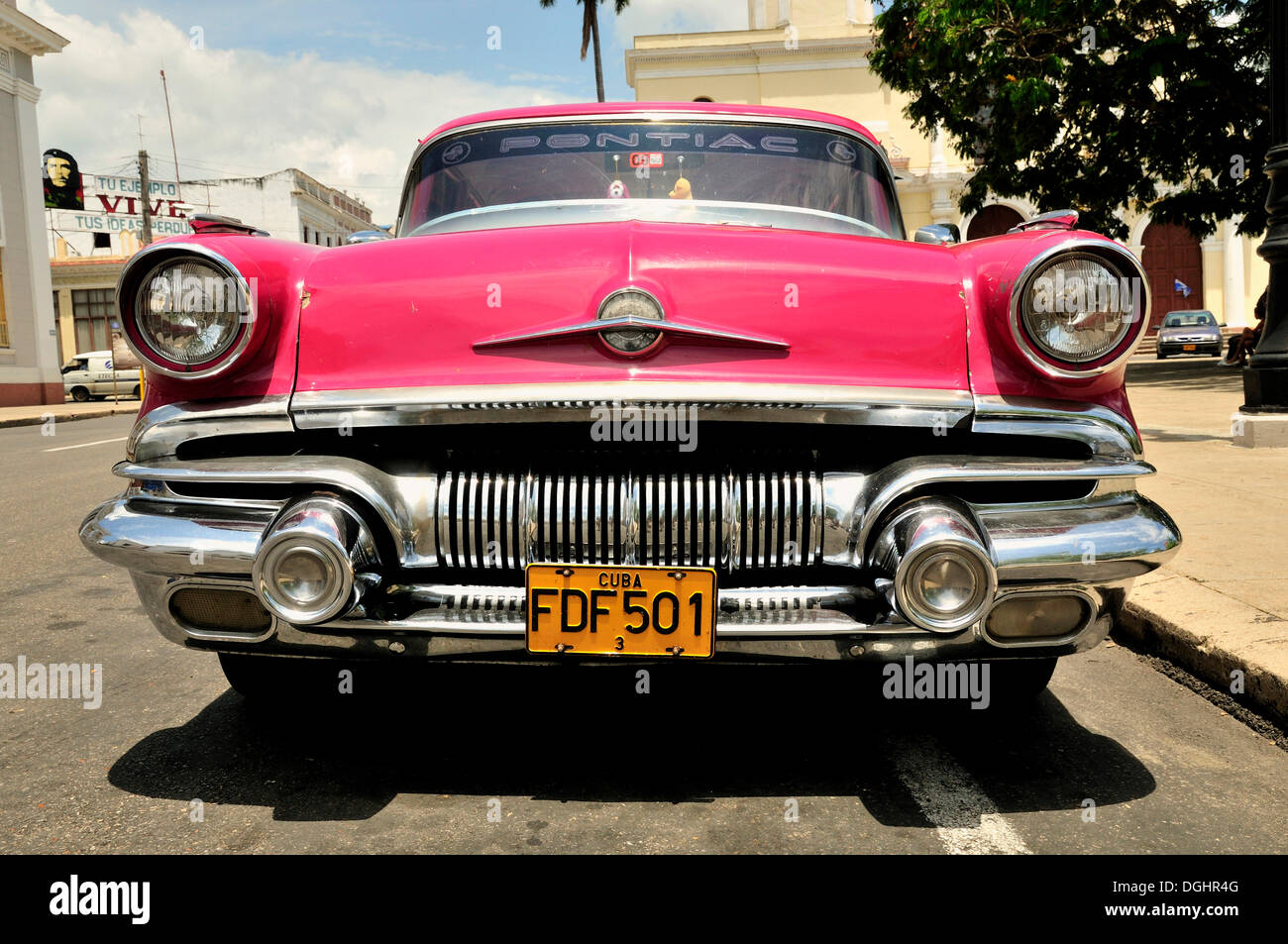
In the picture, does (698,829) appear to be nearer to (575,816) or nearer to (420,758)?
(575,816)

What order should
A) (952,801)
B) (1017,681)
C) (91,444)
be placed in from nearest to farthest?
(952,801) < (1017,681) < (91,444)

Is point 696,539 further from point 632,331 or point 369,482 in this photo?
point 369,482

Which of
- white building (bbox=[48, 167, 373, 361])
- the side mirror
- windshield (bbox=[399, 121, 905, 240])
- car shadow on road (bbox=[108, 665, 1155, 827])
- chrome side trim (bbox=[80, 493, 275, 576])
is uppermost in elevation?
white building (bbox=[48, 167, 373, 361])

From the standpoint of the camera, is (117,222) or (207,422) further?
(117,222)

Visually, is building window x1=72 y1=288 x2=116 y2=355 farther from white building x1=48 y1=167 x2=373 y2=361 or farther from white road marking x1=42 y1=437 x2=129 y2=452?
white road marking x1=42 y1=437 x2=129 y2=452

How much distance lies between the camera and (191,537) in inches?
85.9

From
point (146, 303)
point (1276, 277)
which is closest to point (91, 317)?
point (1276, 277)

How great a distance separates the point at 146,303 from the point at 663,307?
1107 millimetres

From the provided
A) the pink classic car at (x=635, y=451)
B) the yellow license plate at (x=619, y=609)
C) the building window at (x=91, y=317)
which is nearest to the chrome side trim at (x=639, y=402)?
the pink classic car at (x=635, y=451)

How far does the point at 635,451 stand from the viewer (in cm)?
228

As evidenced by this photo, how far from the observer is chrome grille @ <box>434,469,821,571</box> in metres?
2.17

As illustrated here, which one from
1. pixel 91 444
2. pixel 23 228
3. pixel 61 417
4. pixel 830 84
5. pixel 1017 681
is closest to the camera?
pixel 1017 681

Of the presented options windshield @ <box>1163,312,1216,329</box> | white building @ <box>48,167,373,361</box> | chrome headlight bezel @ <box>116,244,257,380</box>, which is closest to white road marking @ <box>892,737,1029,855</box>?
chrome headlight bezel @ <box>116,244,257,380</box>
